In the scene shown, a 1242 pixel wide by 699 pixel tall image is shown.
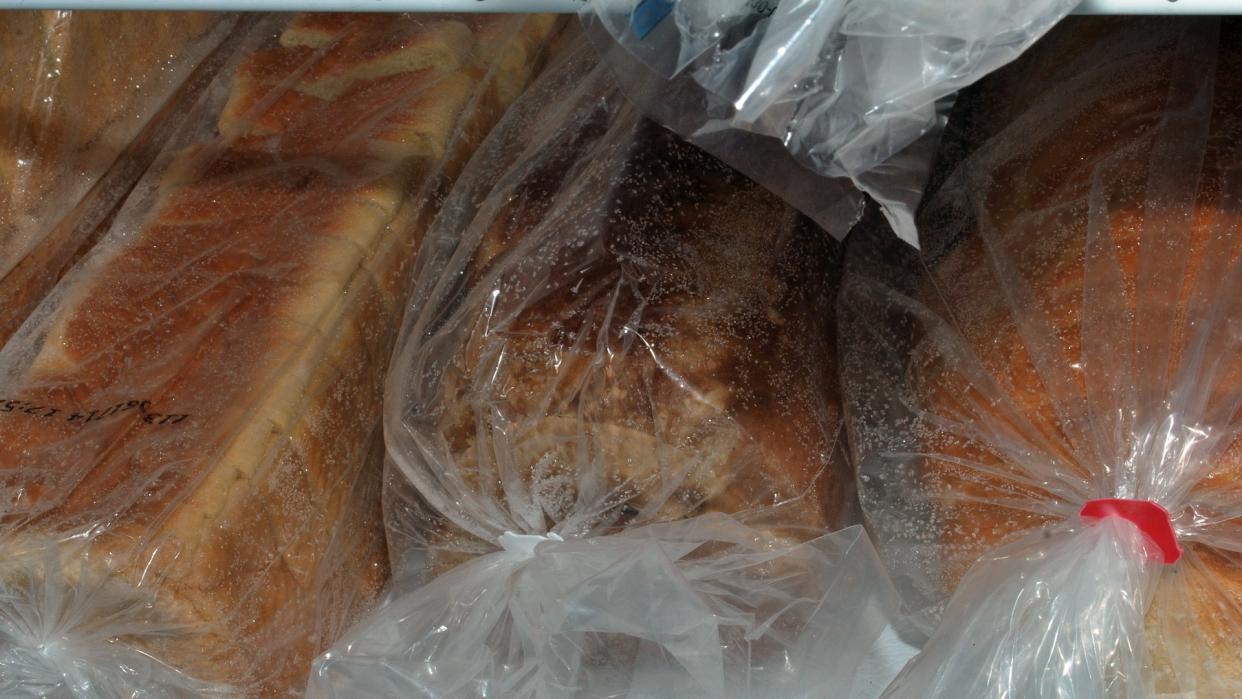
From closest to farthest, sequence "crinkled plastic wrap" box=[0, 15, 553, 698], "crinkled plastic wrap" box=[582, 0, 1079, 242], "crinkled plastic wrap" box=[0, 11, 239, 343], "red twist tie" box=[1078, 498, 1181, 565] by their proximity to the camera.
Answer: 1. "crinkled plastic wrap" box=[582, 0, 1079, 242]
2. "red twist tie" box=[1078, 498, 1181, 565]
3. "crinkled plastic wrap" box=[0, 15, 553, 698]
4. "crinkled plastic wrap" box=[0, 11, 239, 343]

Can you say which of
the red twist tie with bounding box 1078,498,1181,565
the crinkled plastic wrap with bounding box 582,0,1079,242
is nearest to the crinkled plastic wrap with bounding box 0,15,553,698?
the crinkled plastic wrap with bounding box 582,0,1079,242

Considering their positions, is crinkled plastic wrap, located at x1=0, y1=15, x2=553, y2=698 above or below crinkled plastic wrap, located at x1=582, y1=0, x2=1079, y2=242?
below

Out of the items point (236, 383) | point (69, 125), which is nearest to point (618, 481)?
point (236, 383)

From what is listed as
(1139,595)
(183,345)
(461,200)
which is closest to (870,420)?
(1139,595)

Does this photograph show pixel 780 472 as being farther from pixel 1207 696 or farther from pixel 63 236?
pixel 63 236

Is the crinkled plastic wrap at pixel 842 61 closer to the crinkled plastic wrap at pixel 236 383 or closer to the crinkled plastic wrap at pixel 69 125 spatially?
the crinkled plastic wrap at pixel 236 383

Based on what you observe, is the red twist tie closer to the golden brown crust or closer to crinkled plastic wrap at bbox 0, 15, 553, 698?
the golden brown crust
